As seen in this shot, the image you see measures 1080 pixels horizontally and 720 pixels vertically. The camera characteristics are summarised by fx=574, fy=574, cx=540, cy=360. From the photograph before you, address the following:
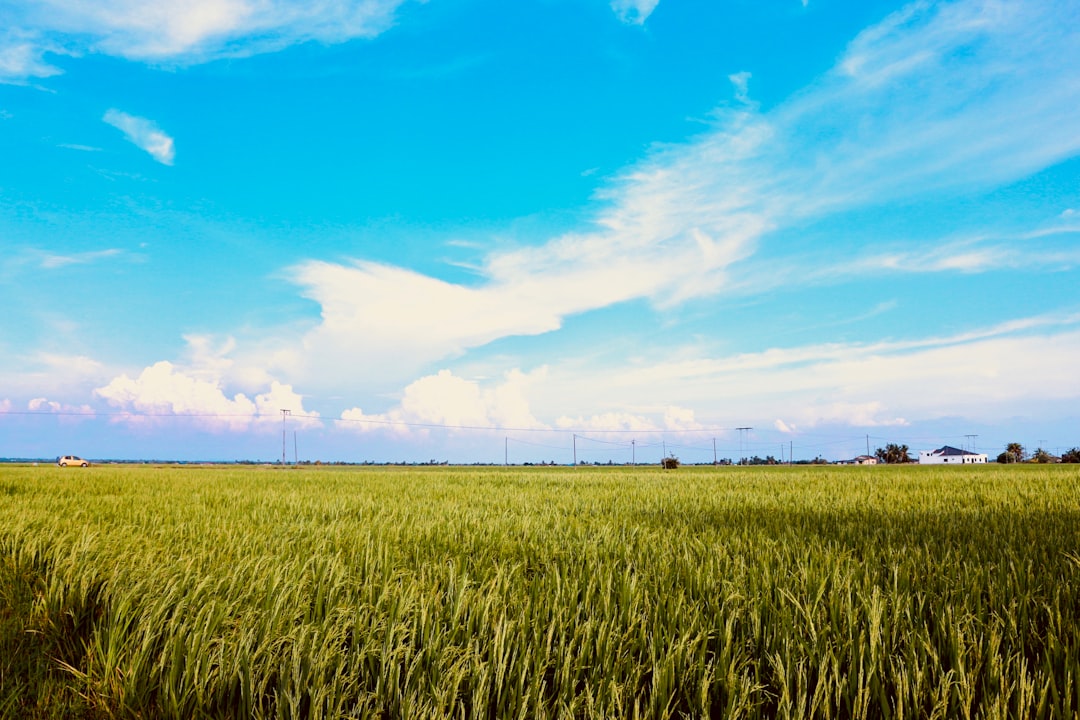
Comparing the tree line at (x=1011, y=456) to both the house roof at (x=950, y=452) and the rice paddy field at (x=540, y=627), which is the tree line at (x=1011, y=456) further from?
the rice paddy field at (x=540, y=627)

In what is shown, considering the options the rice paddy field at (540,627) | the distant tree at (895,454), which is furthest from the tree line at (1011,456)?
the rice paddy field at (540,627)

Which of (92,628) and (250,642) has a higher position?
(250,642)

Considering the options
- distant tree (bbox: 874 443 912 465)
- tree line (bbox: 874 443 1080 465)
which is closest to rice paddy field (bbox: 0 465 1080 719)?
tree line (bbox: 874 443 1080 465)

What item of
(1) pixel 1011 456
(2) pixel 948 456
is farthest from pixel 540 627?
(2) pixel 948 456

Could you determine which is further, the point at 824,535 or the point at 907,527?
the point at 907,527

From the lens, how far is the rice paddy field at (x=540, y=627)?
76.5 inches

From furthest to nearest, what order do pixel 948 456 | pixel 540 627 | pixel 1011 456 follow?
pixel 948 456 → pixel 1011 456 → pixel 540 627

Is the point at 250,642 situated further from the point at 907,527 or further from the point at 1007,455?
the point at 1007,455

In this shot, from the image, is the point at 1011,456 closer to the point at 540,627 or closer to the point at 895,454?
the point at 895,454

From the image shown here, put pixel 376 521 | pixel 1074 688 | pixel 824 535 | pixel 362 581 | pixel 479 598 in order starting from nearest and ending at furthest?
pixel 1074 688 < pixel 479 598 < pixel 362 581 < pixel 824 535 < pixel 376 521

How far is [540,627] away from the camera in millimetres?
2424

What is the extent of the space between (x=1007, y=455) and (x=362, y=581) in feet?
395

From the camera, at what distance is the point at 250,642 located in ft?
6.97

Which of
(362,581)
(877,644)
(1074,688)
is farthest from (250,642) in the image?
(1074,688)
